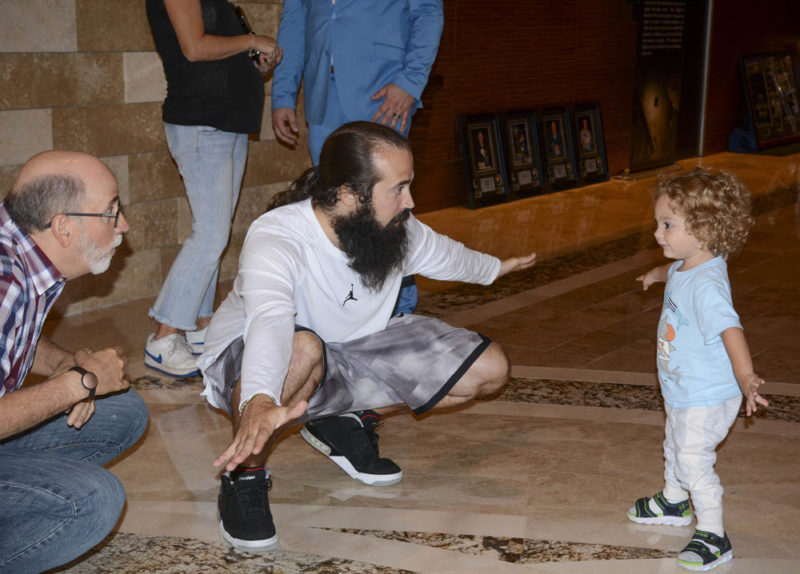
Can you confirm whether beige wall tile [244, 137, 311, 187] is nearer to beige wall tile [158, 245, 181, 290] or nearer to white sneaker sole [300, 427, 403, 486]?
beige wall tile [158, 245, 181, 290]

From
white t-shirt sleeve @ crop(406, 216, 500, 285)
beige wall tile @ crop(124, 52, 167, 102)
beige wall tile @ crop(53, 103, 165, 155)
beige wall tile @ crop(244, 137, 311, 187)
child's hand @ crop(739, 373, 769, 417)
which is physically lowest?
child's hand @ crop(739, 373, 769, 417)

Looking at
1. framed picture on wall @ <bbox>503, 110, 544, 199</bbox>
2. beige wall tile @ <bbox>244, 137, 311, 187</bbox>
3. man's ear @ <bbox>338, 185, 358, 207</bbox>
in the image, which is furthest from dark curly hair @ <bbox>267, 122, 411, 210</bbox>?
framed picture on wall @ <bbox>503, 110, 544, 199</bbox>

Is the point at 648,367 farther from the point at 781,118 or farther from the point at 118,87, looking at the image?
the point at 781,118

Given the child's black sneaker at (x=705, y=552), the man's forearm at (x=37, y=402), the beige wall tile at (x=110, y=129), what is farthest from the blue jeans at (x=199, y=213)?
the child's black sneaker at (x=705, y=552)

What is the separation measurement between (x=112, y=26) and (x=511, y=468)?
260 centimetres

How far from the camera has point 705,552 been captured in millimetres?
2473

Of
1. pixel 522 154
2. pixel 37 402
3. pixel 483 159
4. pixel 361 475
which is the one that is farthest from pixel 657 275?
pixel 522 154

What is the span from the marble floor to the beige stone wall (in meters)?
0.24

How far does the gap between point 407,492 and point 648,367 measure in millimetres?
1532

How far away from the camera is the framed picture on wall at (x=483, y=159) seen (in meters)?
7.42

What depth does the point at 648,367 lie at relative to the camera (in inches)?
159

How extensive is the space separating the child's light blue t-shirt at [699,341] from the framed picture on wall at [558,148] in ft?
18.6

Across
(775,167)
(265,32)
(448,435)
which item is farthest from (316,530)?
(775,167)

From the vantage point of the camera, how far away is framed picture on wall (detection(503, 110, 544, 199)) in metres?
7.79
